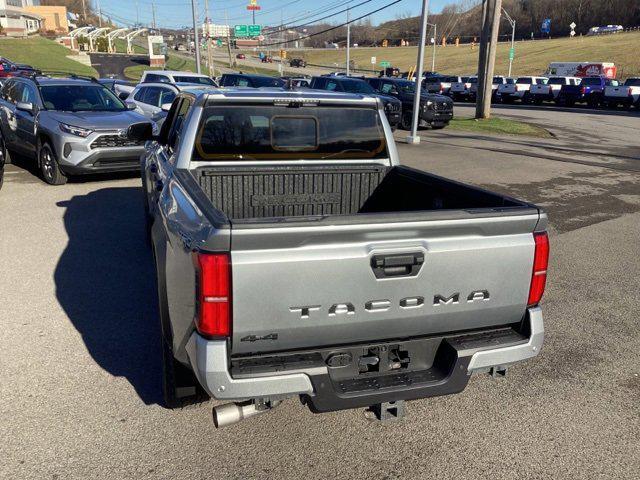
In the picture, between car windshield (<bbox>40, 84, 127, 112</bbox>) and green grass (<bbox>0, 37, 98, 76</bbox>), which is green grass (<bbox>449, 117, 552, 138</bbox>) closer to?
car windshield (<bbox>40, 84, 127, 112</bbox>)

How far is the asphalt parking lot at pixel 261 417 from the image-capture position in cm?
304

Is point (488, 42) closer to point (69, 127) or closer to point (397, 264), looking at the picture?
point (69, 127)

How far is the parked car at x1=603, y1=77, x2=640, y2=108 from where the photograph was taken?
31009 mm

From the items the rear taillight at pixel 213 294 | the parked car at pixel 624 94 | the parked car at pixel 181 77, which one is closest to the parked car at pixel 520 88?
the parked car at pixel 624 94

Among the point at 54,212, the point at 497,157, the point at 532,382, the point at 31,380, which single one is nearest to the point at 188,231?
the point at 31,380

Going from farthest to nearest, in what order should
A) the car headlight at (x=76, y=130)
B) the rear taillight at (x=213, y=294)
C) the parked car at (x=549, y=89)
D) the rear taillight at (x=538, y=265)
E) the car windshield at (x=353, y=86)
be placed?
the parked car at (x=549, y=89) < the car windshield at (x=353, y=86) < the car headlight at (x=76, y=130) < the rear taillight at (x=538, y=265) < the rear taillight at (x=213, y=294)

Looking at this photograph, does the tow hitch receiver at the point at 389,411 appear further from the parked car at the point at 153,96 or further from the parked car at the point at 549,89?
the parked car at the point at 549,89

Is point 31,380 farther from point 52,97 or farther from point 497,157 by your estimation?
point 497,157

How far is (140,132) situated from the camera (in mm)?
5590

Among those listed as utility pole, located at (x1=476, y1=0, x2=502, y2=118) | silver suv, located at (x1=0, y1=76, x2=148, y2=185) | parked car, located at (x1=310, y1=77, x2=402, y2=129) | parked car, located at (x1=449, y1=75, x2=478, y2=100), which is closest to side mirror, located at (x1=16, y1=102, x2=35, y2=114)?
silver suv, located at (x1=0, y1=76, x2=148, y2=185)

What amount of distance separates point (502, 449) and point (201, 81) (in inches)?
662

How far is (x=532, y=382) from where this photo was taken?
3.92m

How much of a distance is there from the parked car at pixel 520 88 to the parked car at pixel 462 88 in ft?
8.48

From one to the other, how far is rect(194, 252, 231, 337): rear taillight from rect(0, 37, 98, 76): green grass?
5434 centimetres
